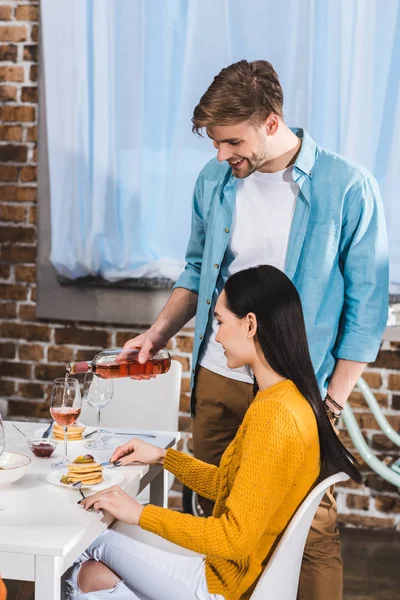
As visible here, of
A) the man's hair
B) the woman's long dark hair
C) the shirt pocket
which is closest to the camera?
the woman's long dark hair

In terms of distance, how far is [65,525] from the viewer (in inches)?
54.9

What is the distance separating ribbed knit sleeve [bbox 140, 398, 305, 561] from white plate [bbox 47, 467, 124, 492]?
238 mm

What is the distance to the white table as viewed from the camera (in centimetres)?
129

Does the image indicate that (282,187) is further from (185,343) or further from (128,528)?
(185,343)

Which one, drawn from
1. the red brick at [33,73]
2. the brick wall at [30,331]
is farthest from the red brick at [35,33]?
the red brick at [33,73]

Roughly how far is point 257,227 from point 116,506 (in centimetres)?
87

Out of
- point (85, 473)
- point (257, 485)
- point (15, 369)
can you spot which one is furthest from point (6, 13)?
point (257, 485)

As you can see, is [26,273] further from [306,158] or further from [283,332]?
[283,332]

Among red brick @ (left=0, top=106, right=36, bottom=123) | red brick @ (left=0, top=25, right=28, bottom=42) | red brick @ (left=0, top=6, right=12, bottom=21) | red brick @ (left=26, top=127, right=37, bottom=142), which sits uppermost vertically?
red brick @ (left=0, top=6, right=12, bottom=21)

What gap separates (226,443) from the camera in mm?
2170

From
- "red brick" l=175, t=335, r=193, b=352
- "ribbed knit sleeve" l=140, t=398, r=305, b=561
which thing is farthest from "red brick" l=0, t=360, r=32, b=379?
"ribbed knit sleeve" l=140, t=398, r=305, b=561

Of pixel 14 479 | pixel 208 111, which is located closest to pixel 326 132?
pixel 208 111

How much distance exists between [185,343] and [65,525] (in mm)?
1833

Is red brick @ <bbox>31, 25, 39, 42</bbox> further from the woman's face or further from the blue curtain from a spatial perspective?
the woman's face
